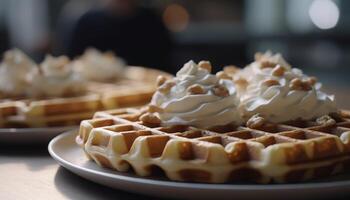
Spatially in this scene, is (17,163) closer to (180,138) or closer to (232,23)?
(180,138)

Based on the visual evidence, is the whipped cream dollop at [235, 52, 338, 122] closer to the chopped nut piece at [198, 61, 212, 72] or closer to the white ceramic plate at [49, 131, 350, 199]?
the chopped nut piece at [198, 61, 212, 72]

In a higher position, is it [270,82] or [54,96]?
[270,82]

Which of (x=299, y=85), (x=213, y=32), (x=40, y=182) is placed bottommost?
(x=40, y=182)

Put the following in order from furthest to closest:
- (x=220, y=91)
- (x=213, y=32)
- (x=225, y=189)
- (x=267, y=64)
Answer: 1. (x=213, y=32)
2. (x=267, y=64)
3. (x=220, y=91)
4. (x=225, y=189)

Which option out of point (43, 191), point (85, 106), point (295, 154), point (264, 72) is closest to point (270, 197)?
point (295, 154)

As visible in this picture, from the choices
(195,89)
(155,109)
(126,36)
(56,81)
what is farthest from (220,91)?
(126,36)

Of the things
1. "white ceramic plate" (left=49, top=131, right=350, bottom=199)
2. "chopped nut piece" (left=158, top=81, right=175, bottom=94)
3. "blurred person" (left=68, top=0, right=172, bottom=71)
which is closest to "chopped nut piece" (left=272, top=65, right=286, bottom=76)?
"chopped nut piece" (left=158, top=81, right=175, bottom=94)

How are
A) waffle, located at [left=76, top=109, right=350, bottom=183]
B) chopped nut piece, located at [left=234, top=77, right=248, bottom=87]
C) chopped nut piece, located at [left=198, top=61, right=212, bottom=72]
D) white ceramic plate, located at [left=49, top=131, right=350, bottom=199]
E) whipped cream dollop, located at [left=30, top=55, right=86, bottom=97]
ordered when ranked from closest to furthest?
white ceramic plate, located at [left=49, top=131, right=350, bottom=199] → waffle, located at [left=76, top=109, right=350, bottom=183] → chopped nut piece, located at [left=198, top=61, right=212, bottom=72] → chopped nut piece, located at [left=234, top=77, right=248, bottom=87] → whipped cream dollop, located at [left=30, top=55, right=86, bottom=97]

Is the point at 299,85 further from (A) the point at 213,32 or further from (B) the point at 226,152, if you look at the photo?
(A) the point at 213,32
